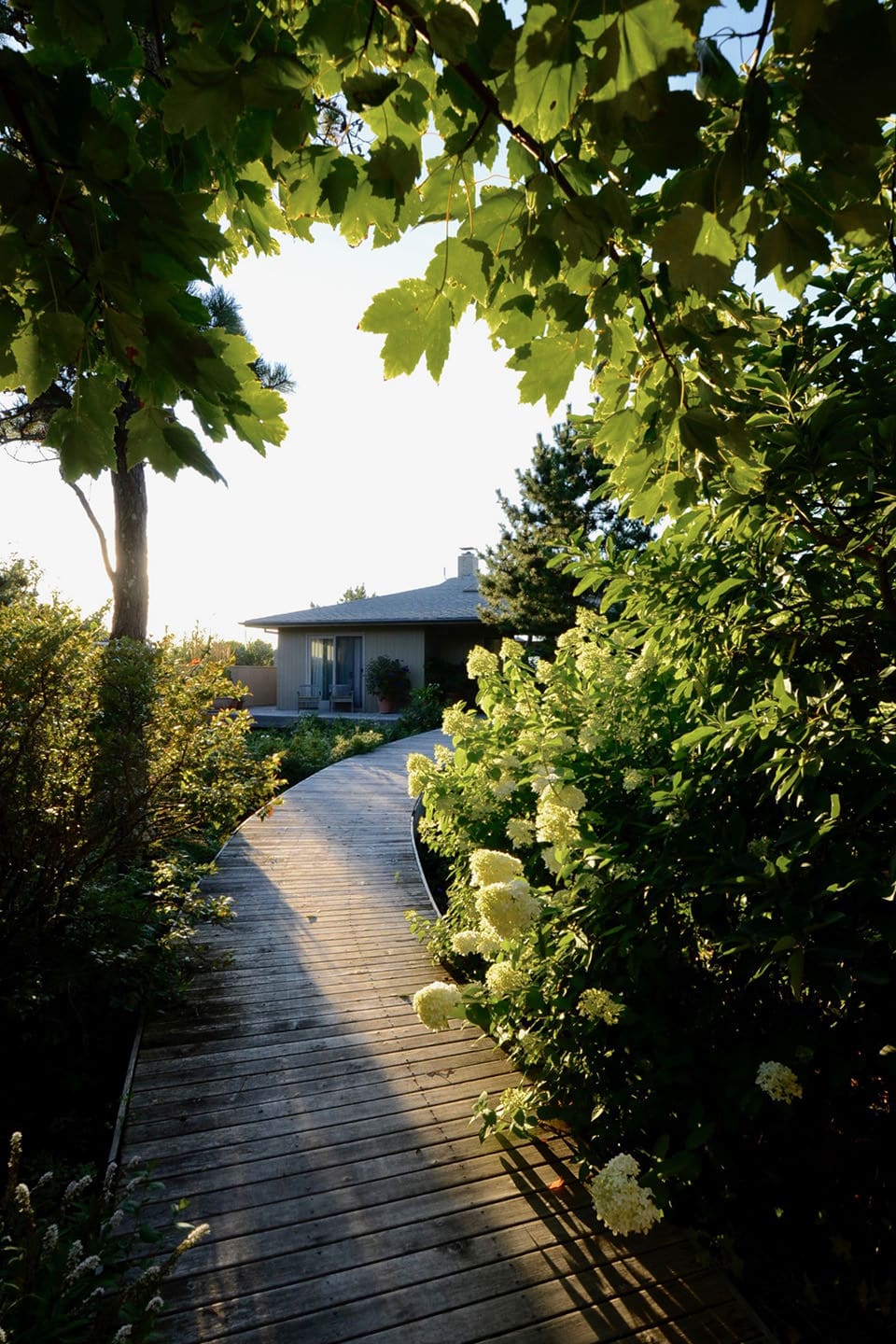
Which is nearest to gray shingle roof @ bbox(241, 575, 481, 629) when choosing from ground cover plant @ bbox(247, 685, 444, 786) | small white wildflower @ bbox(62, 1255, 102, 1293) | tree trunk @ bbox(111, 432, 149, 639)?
ground cover plant @ bbox(247, 685, 444, 786)

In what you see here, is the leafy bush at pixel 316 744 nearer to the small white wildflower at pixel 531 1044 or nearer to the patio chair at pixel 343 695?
the patio chair at pixel 343 695

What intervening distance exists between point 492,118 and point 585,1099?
2959 millimetres

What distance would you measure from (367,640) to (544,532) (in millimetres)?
9125

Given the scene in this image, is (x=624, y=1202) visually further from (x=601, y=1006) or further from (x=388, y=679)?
(x=388, y=679)

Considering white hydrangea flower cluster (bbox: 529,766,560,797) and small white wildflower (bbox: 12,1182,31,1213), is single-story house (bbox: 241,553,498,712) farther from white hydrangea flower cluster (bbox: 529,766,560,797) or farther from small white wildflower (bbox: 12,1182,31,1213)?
small white wildflower (bbox: 12,1182,31,1213)

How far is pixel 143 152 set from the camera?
136 cm

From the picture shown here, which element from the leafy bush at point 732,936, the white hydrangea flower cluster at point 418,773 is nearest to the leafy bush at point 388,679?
the white hydrangea flower cluster at point 418,773

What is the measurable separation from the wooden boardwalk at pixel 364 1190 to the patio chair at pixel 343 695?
17.7 meters

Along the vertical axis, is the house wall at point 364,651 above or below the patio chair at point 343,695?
above

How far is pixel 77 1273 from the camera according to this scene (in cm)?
175

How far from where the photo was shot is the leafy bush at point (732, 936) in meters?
1.77

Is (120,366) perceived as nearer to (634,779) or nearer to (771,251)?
(771,251)

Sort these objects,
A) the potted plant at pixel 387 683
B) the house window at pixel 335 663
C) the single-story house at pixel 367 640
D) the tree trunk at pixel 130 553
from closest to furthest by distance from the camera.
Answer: the tree trunk at pixel 130 553 < the potted plant at pixel 387 683 < the single-story house at pixel 367 640 < the house window at pixel 335 663

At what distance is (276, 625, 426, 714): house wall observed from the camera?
21500mm
